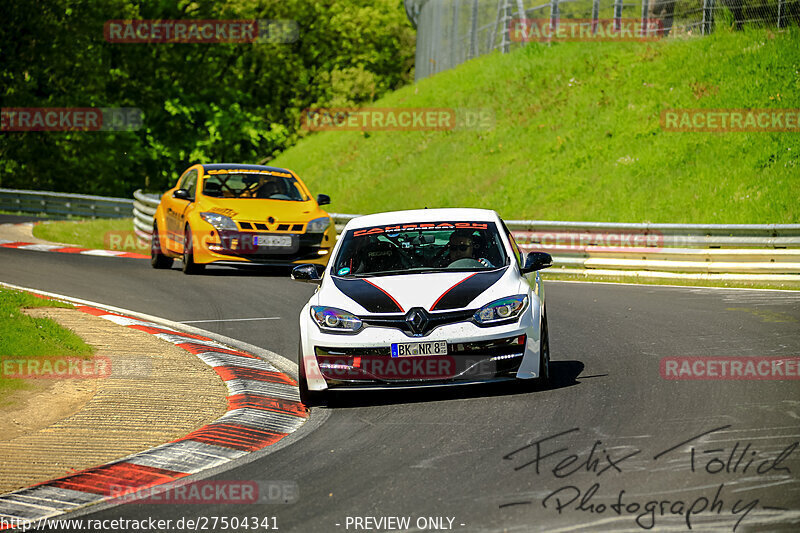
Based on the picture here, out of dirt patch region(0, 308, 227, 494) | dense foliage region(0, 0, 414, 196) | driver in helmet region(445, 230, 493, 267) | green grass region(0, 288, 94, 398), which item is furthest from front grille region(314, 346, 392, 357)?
dense foliage region(0, 0, 414, 196)

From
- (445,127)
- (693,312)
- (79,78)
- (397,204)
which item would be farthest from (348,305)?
(79,78)

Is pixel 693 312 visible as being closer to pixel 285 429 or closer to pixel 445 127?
pixel 285 429

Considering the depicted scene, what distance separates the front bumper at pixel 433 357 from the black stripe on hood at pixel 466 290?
196 mm

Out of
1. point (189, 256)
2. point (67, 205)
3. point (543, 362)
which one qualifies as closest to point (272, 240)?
point (189, 256)

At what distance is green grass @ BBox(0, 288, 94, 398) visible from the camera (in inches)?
392

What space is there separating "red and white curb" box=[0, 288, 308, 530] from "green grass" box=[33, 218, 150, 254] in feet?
47.3

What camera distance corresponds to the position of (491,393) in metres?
8.85

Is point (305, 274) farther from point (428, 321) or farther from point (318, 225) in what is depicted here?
point (318, 225)

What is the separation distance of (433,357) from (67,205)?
29.3 meters

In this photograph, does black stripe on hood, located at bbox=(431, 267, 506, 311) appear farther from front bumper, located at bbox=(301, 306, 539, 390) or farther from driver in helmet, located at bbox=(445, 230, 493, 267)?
driver in helmet, located at bbox=(445, 230, 493, 267)

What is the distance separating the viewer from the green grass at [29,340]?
996 cm

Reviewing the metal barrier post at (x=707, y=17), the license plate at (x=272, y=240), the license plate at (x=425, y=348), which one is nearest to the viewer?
the license plate at (x=425, y=348)

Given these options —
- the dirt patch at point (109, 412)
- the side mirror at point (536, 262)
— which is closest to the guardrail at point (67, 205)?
the dirt patch at point (109, 412)

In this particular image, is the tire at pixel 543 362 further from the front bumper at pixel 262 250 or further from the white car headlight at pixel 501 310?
the front bumper at pixel 262 250
